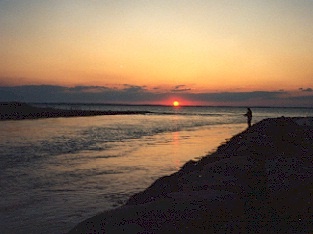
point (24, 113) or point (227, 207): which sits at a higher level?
point (227, 207)

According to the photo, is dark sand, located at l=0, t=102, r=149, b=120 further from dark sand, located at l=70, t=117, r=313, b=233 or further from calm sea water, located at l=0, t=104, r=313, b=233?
dark sand, located at l=70, t=117, r=313, b=233

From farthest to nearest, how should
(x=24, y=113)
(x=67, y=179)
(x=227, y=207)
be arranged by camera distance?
(x=24, y=113) < (x=67, y=179) < (x=227, y=207)

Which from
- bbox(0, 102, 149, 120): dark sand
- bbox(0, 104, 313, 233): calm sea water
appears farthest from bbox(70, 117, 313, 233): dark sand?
bbox(0, 102, 149, 120): dark sand

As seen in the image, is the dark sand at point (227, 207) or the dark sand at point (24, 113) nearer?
the dark sand at point (227, 207)

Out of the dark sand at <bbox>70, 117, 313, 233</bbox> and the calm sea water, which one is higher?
the dark sand at <bbox>70, 117, 313, 233</bbox>

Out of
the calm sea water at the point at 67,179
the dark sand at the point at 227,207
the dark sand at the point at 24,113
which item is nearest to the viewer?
the dark sand at the point at 227,207

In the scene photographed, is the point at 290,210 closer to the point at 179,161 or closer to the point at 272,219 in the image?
the point at 272,219

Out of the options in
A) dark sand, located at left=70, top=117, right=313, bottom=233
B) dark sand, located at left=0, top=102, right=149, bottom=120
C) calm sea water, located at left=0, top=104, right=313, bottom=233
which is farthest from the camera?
dark sand, located at left=0, top=102, right=149, bottom=120

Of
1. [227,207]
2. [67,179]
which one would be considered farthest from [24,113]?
[227,207]

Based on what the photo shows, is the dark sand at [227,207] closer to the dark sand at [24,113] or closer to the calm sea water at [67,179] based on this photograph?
the calm sea water at [67,179]

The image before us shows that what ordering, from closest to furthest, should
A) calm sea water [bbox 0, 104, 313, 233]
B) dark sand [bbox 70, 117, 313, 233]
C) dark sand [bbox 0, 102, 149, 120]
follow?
dark sand [bbox 70, 117, 313, 233]
calm sea water [bbox 0, 104, 313, 233]
dark sand [bbox 0, 102, 149, 120]

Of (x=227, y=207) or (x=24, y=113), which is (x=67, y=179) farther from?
(x=24, y=113)

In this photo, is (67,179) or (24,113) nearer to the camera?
(67,179)

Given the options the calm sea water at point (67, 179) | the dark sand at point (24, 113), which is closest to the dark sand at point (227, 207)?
the calm sea water at point (67, 179)
